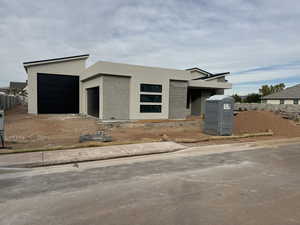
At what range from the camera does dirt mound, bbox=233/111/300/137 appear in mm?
12773

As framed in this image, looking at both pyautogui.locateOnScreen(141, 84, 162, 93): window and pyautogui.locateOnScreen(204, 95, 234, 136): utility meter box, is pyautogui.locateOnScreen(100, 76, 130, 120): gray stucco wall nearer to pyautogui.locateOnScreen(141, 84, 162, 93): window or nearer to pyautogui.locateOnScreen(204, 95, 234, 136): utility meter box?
pyautogui.locateOnScreen(141, 84, 162, 93): window

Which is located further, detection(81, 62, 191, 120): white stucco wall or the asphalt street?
detection(81, 62, 191, 120): white stucco wall

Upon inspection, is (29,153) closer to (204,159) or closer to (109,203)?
(109,203)

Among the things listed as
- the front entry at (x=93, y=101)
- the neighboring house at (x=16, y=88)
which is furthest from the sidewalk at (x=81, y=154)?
the neighboring house at (x=16, y=88)

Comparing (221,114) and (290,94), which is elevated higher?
(290,94)

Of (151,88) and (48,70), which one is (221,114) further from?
(48,70)

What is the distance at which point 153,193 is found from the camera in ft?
13.4

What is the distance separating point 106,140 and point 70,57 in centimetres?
1467

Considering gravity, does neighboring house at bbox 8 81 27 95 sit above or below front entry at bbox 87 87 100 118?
above

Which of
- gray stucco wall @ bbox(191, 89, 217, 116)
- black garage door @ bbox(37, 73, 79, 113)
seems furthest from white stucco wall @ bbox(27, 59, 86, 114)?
gray stucco wall @ bbox(191, 89, 217, 116)

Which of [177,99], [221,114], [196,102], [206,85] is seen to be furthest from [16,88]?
[221,114]

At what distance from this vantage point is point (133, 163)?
20.1 feet

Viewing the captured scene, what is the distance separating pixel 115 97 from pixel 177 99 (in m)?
5.86

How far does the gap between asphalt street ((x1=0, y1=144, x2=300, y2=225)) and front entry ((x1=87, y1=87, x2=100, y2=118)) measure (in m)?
13.0
